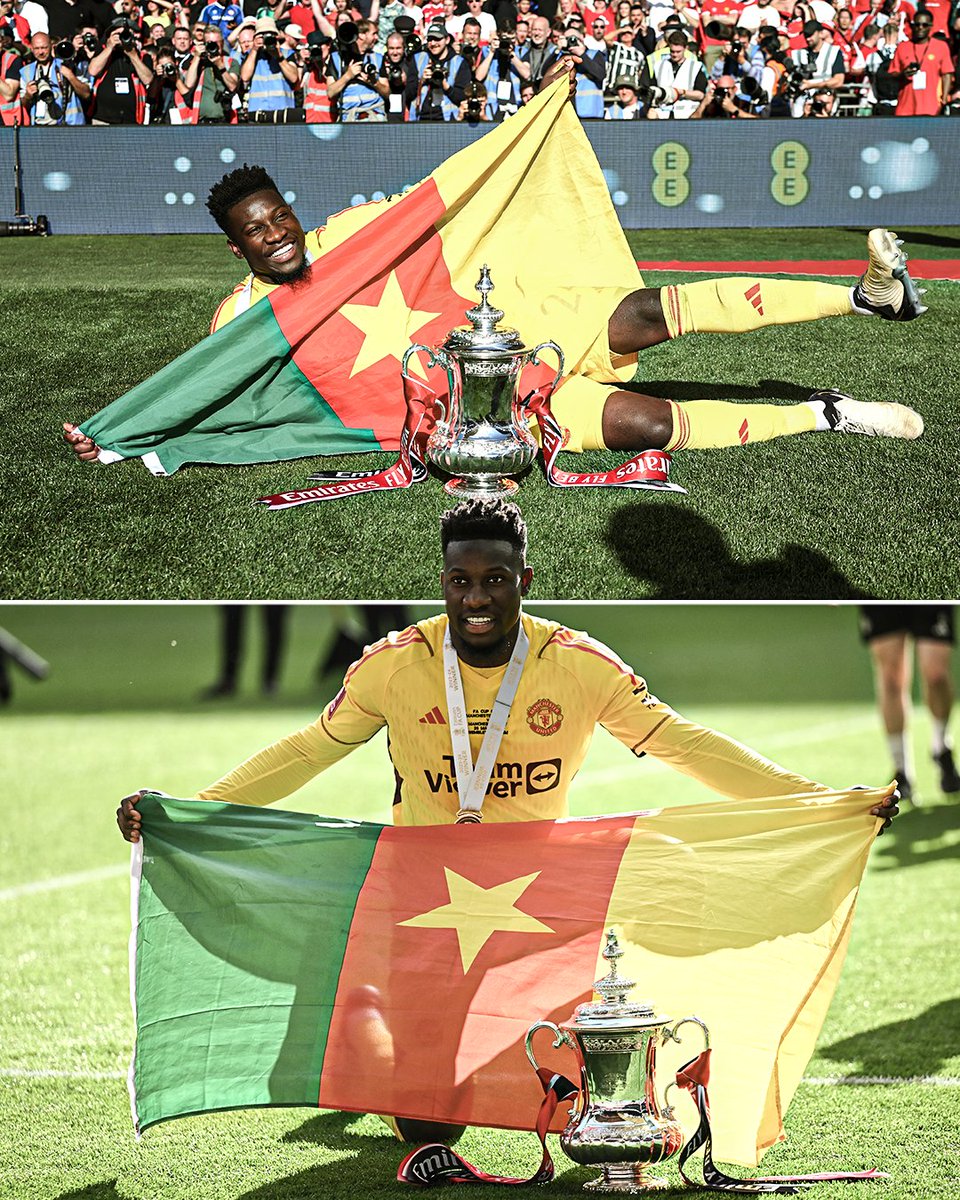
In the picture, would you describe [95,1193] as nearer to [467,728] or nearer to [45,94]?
[467,728]

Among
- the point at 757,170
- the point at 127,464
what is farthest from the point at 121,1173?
the point at 757,170

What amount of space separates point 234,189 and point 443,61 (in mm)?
6305

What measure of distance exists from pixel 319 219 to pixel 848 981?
7358mm

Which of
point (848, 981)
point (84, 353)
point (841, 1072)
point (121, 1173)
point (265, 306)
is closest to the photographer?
point (121, 1173)

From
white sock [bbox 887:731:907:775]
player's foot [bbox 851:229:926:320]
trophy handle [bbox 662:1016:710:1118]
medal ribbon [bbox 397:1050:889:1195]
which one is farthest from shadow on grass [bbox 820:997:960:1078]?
white sock [bbox 887:731:907:775]

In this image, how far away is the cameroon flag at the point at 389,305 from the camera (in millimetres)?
5832

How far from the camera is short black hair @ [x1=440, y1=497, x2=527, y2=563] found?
359 centimetres

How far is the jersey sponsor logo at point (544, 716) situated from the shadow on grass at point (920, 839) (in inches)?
135

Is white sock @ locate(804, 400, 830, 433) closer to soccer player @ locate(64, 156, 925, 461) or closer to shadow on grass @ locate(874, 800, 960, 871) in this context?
soccer player @ locate(64, 156, 925, 461)

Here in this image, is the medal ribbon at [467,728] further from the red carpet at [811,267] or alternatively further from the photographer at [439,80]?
the photographer at [439,80]

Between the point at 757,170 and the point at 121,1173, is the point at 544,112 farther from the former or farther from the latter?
the point at 757,170

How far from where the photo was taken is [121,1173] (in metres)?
3.57

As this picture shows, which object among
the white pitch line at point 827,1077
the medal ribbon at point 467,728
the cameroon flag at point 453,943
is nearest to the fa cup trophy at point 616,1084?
the cameroon flag at point 453,943

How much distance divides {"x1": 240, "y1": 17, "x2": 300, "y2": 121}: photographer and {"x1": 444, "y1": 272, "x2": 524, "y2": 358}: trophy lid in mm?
7216
